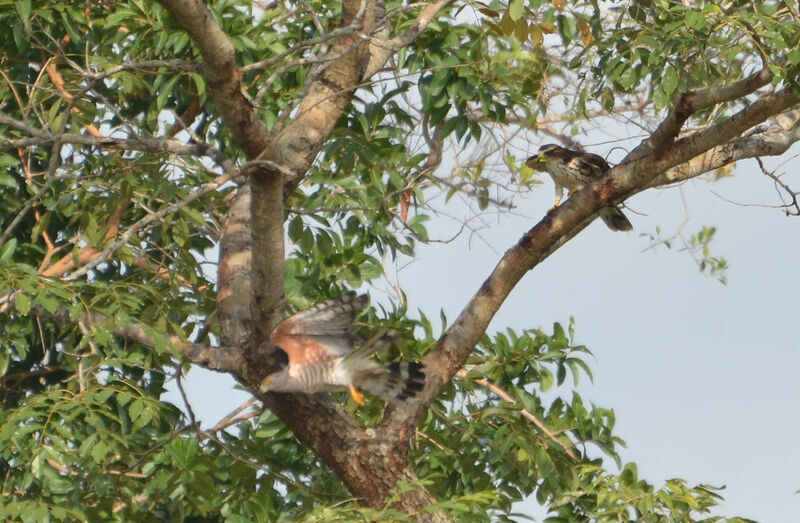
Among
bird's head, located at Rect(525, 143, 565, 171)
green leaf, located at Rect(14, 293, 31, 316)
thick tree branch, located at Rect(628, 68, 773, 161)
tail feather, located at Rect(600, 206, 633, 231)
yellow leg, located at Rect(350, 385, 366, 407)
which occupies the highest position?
bird's head, located at Rect(525, 143, 565, 171)

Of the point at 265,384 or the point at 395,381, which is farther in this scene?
the point at 395,381

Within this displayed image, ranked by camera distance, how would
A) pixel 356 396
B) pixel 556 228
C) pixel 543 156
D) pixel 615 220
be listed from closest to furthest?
pixel 556 228 → pixel 356 396 → pixel 615 220 → pixel 543 156

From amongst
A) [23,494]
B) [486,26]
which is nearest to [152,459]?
[23,494]

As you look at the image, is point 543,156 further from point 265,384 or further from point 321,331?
point 265,384

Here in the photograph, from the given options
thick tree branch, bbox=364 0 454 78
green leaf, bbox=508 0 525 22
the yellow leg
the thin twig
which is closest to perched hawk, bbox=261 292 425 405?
the yellow leg

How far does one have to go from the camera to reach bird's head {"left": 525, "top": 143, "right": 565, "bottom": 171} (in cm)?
580

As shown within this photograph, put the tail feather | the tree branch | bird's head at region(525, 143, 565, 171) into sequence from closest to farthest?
the tree branch
the tail feather
bird's head at region(525, 143, 565, 171)

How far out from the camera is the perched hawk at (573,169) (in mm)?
5387

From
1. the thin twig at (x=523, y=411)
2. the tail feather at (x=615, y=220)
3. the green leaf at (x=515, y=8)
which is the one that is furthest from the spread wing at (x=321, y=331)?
the tail feather at (x=615, y=220)

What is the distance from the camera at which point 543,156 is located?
19.3 feet

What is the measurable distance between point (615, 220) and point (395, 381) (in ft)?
5.14

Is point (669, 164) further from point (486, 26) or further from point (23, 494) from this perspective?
point (23, 494)

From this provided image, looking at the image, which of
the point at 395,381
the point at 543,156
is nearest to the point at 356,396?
the point at 395,381

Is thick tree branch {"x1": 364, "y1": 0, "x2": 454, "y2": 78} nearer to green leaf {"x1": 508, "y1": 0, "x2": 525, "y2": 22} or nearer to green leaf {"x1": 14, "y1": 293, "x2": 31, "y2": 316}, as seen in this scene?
green leaf {"x1": 508, "y1": 0, "x2": 525, "y2": 22}
